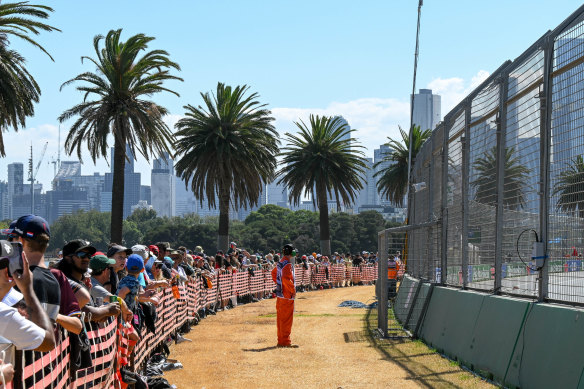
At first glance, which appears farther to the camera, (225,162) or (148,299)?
(225,162)

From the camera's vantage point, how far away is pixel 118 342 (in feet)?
→ 26.0

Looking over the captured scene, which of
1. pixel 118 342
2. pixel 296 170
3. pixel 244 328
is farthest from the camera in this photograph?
pixel 296 170

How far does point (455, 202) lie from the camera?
42.1 ft

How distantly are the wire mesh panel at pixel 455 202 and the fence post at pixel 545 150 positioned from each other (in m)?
4.02

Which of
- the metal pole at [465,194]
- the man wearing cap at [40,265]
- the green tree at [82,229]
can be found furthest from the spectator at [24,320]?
the green tree at [82,229]

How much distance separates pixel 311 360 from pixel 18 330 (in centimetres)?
852

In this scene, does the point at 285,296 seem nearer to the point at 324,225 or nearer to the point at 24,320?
the point at 24,320

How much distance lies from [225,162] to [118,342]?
28975mm

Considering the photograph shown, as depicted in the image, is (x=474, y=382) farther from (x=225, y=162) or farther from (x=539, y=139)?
(x=225, y=162)

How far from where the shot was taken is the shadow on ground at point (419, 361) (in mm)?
9266

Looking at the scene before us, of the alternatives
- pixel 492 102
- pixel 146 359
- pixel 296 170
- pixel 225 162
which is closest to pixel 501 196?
pixel 492 102

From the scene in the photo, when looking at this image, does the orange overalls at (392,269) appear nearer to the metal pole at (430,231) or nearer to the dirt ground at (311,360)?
the dirt ground at (311,360)

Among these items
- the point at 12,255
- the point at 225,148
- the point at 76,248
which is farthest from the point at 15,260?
the point at 225,148

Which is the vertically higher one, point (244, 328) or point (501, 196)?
point (501, 196)
